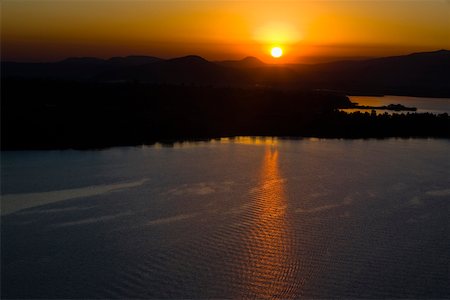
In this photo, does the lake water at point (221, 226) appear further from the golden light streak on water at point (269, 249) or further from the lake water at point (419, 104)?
the lake water at point (419, 104)

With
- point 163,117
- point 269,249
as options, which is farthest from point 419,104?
point 269,249

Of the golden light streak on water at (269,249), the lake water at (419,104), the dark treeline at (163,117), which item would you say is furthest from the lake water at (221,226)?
the lake water at (419,104)

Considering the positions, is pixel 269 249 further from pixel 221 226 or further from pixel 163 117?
pixel 163 117

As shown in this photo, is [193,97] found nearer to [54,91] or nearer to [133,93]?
[133,93]

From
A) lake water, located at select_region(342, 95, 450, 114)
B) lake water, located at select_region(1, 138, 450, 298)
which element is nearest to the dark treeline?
lake water, located at select_region(1, 138, 450, 298)

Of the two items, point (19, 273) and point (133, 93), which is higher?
point (133, 93)

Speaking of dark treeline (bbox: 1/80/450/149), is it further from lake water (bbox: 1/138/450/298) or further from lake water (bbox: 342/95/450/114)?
lake water (bbox: 342/95/450/114)

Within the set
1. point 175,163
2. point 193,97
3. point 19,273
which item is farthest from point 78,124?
point 19,273
